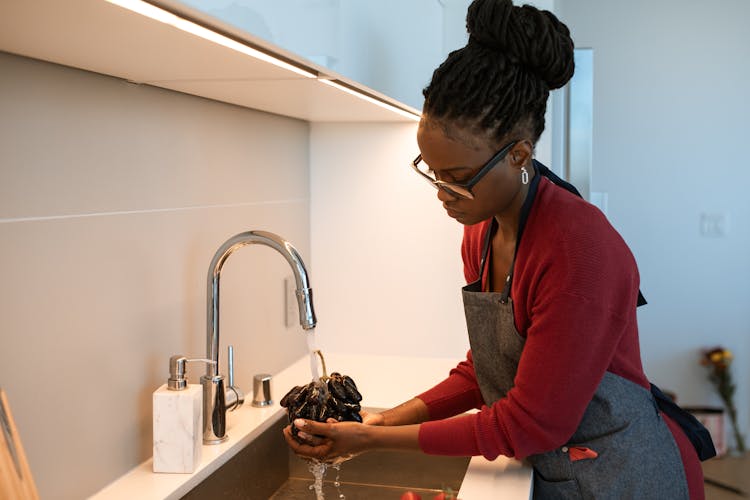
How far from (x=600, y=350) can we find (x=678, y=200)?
2.92 metres

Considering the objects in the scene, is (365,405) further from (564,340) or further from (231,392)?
(564,340)

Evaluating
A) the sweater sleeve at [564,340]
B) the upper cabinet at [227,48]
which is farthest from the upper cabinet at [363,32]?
the sweater sleeve at [564,340]

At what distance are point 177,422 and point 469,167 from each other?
574 mm

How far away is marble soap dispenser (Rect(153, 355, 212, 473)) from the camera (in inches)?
48.2

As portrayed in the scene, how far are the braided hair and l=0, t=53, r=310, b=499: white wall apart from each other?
49cm

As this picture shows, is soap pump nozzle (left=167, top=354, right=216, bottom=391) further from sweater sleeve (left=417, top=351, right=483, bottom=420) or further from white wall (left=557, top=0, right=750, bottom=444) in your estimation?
white wall (left=557, top=0, right=750, bottom=444)

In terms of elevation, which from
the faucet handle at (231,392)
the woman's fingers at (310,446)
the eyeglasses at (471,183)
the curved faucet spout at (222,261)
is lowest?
the woman's fingers at (310,446)

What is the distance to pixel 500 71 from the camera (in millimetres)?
1166

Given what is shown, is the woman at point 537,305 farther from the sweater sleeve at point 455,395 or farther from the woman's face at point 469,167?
the sweater sleeve at point 455,395

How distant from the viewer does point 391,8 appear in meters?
1.42

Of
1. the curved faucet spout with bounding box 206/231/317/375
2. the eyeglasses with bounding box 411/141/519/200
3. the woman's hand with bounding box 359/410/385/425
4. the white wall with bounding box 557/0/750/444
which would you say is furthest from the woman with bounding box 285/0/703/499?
the white wall with bounding box 557/0/750/444

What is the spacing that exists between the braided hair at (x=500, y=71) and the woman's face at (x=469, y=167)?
17 mm

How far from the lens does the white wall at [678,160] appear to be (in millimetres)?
3748

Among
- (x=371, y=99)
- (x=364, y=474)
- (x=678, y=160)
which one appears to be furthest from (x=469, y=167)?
(x=678, y=160)
